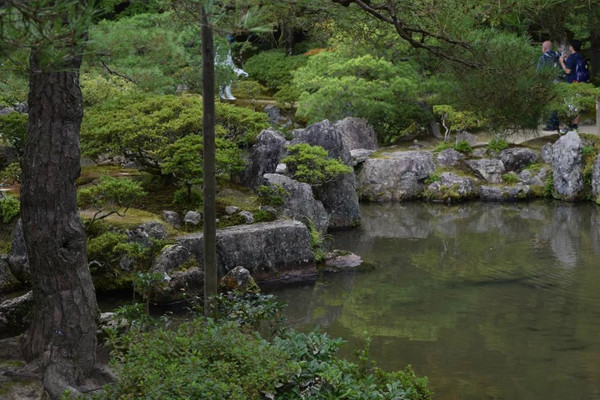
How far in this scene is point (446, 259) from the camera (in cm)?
1291

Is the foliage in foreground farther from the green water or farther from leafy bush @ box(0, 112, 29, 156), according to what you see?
leafy bush @ box(0, 112, 29, 156)

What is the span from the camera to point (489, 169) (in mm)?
18781

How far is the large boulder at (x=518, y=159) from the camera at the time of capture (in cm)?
1900

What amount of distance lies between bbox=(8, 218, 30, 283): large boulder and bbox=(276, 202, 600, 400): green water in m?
3.33

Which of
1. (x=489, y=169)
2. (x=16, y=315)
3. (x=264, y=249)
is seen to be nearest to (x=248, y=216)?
(x=264, y=249)

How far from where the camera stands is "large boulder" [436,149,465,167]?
62.3 feet

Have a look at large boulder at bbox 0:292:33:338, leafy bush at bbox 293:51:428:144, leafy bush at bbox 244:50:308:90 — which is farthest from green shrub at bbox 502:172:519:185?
large boulder at bbox 0:292:33:338

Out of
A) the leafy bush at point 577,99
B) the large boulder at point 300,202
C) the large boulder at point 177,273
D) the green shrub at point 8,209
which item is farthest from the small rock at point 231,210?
the leafy bush at point 577,99

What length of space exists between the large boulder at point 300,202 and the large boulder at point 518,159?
6831 mm

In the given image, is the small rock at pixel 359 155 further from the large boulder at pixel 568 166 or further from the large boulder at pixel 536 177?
the large boulder at pixel 568 166

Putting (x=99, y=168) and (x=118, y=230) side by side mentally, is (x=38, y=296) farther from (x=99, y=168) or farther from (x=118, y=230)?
(x=99, y=168)

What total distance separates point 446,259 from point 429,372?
5.18 metres

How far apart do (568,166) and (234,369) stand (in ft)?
47.1

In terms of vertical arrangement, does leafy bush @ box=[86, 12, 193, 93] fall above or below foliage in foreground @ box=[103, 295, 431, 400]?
above
